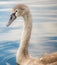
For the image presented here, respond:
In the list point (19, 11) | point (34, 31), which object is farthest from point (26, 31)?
point (34, 31)

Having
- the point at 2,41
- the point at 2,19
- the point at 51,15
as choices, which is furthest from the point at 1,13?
the point at 51,15

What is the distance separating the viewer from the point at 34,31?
2938mm

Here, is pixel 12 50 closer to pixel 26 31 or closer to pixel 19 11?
pixel 26 31

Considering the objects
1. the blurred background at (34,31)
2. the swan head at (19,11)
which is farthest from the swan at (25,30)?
the blurred background at (34,31)

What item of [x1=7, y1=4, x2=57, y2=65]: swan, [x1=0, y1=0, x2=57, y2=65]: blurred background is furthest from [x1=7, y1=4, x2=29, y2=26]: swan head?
[x1=0, y1=0, x2=57, y2=65]: blurred background

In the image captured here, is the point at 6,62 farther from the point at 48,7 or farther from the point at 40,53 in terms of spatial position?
the point at 48,7

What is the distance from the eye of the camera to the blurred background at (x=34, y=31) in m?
2.89

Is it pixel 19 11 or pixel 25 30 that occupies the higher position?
pixel 19 11

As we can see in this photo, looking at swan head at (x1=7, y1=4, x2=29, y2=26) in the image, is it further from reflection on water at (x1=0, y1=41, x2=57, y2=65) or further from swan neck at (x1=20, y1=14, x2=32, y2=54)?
reflection on water at (x1=0, y1=41, x2=57, y2=65)

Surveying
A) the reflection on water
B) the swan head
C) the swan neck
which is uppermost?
the swan head

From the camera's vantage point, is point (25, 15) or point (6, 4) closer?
point (25, 15)

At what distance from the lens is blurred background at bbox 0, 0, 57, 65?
289 cm

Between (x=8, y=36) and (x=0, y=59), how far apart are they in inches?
8.0

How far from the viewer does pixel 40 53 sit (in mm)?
2947
